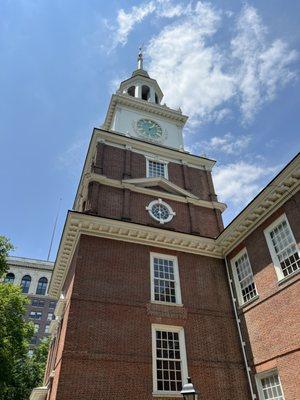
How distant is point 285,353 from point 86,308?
297 inches

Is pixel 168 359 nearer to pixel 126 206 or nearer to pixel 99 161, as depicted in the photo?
pixel 126 206

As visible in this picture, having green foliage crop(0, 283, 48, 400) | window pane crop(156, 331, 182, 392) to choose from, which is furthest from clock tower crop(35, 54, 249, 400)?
green foliage crop(0, 283, 48, 400)

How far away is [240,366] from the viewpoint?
14.2 metres

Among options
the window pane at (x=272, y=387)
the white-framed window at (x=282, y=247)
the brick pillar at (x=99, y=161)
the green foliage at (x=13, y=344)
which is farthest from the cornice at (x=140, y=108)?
the window pane at (x=272, y=387)

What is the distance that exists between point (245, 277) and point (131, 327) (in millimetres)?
5647

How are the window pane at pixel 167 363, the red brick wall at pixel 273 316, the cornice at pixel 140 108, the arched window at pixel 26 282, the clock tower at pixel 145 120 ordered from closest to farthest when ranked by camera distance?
the red brick wall at pixel 273 316, the window pane at pixel 167 363, the clock tower at pixel 145 120, the cornice at pixel 140 108, the arched window at pixel 26 282

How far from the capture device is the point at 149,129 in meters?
Result: 24.7

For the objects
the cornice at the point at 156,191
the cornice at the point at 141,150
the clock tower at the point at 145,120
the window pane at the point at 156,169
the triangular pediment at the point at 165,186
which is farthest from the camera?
the clock tower at the point at 145,120

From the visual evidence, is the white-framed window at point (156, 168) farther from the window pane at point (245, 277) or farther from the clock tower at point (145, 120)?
the window pane at point (245, 277)

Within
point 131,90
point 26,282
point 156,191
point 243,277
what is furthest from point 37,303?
point 243,277

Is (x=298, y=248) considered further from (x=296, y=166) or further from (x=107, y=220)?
(x=107, y=220)


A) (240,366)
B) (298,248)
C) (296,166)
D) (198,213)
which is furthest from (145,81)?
(240,366)

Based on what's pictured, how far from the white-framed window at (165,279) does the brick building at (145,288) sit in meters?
0.05

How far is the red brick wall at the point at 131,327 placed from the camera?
1225 cm
